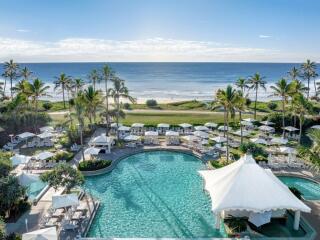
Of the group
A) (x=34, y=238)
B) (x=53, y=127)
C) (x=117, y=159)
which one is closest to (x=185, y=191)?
(x=117, y=159)

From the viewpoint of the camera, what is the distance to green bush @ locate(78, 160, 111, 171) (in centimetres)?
2494

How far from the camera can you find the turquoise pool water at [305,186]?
21.3 m

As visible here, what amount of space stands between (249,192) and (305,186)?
9308 millimetres

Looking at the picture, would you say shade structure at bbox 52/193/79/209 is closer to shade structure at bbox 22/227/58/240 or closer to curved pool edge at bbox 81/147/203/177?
shade structure at bbox 22/227/58/240

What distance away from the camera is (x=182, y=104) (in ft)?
197

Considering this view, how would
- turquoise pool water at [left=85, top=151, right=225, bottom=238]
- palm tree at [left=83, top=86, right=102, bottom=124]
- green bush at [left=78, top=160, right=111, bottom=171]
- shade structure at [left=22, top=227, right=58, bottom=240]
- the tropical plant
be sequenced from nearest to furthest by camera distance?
shade structure at [left=22, top=227, right=58, bottom=240] < turquoise pool water at [left=85, top=151, right=225, bottom=238] < the tropical plant < green bush at [left=78, top=160, right=111, bottom=171] < palm tree at [left=83, top=86, right=102, bottom=124]

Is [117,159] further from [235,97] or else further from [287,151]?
[287,151]

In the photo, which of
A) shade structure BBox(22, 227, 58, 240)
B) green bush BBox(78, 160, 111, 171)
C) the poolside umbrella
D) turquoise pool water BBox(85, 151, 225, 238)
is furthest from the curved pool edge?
shade structure BBox(22, 227, 58, 240)

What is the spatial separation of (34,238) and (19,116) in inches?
1004

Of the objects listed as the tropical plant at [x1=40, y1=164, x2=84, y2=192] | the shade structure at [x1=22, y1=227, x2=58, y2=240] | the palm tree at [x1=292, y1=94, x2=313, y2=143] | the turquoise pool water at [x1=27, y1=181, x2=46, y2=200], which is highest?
the palm tree at [x1=292, y1=94, x2=313, y2=143]

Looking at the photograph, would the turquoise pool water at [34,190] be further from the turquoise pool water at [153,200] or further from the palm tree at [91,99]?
the palm tree at [91,99]

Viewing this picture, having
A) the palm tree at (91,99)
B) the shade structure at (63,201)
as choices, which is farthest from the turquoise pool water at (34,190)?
the palm tree at (91,99)

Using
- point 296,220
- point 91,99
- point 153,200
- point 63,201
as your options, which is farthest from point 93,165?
point 296,220

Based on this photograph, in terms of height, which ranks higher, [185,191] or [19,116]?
[19,116]
